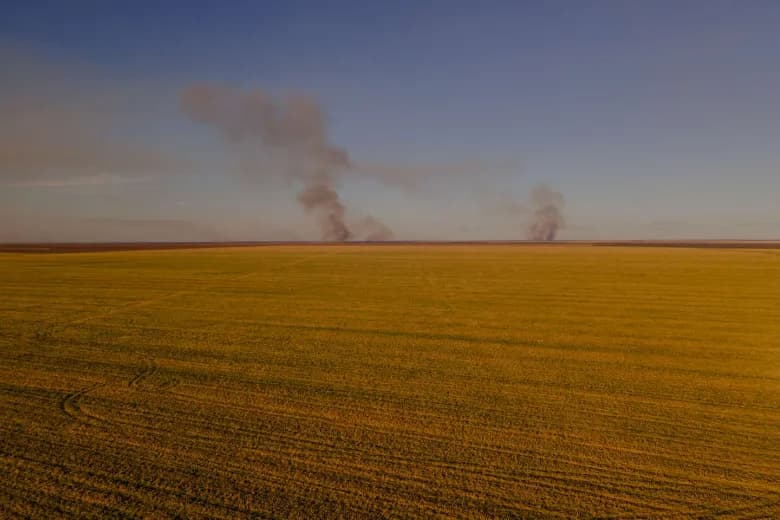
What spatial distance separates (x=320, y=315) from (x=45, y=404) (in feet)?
27.8

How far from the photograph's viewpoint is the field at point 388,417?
14.7 feet

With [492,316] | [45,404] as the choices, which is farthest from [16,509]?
[492,316]

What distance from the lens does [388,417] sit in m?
6.38

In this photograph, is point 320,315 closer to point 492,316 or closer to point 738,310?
point 492,316

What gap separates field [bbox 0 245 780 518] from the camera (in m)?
4.47

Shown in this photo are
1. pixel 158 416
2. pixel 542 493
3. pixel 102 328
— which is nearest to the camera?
pixel 542 493

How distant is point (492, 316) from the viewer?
1462 cm

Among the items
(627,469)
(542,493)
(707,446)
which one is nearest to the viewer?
(542,493)

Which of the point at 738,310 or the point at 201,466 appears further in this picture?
the point at 738,310

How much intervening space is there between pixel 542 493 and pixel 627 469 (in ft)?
4.12

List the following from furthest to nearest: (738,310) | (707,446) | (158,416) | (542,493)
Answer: (738,310) < (158,416) < (707,446) < (542,493)

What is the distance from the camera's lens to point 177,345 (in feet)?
34.6

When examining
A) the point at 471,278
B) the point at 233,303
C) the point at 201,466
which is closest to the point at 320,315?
the point at 233,303

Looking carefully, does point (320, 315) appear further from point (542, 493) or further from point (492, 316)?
point (542, 493)
